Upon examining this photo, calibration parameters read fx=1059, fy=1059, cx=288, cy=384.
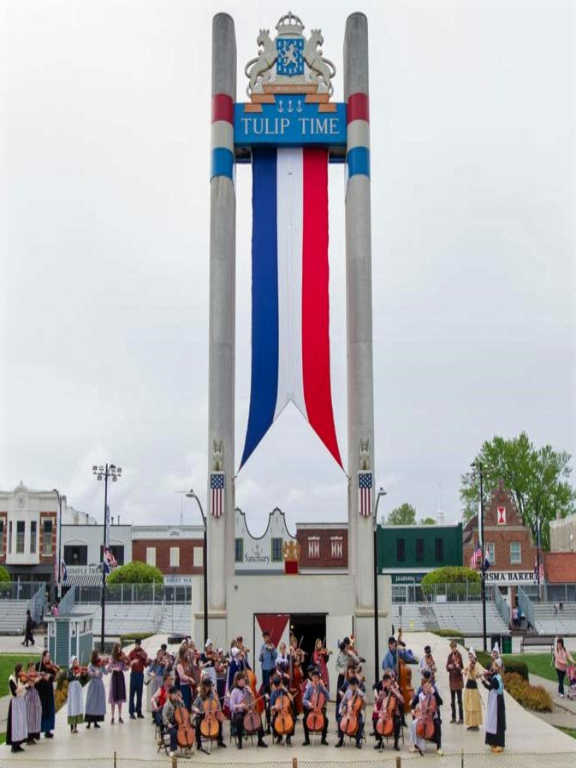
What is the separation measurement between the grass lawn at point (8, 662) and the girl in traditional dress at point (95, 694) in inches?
410

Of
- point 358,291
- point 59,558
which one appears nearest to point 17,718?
point 358,291

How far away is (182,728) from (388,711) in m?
4.50

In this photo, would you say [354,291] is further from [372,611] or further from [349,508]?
[372,611]

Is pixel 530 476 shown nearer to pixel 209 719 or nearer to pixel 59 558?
pixel 59 558

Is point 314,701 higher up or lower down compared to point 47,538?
lower down

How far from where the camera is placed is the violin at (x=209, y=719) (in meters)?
23.0

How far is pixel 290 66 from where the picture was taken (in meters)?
35.7

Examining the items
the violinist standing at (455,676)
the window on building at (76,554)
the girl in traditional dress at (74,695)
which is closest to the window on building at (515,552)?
the window on building at (76,554)

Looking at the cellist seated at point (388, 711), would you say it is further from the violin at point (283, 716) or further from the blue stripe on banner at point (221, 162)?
the blue stripe on banner at point (221, 162)

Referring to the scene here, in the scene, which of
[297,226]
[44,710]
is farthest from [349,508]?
[44,710]

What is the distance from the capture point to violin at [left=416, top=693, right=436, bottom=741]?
74.0ft

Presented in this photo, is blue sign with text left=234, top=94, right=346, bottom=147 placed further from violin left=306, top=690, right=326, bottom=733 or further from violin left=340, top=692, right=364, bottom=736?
violin left=340, top=692, right=364, bottom=736

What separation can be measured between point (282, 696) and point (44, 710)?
→ 5604 mm

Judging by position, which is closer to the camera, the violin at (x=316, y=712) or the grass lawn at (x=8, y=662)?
the violin at (x=316, y=712)
